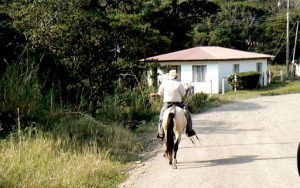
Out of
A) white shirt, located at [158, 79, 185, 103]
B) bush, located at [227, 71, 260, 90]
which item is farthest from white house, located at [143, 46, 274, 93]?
white shirt, located at [158, 79, 185, 103]

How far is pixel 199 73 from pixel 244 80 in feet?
12.3

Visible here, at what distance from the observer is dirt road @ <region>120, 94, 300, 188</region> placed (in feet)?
30.5

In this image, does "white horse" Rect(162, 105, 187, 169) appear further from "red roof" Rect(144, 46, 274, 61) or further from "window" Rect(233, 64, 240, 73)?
"window" Rect(233, 64, 240, 73)

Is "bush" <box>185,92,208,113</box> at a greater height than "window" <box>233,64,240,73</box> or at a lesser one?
lesser

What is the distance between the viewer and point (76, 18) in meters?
18.2

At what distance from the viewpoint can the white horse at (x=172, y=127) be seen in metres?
10.9

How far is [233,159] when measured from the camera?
11461 mm

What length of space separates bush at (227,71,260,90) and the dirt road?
19413 mm

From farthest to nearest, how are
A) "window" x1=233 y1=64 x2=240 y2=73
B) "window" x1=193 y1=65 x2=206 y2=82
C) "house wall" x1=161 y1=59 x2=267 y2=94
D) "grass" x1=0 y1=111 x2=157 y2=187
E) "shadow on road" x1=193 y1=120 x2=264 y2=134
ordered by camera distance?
1. "window" x1=233 y1=64 x2=240 y2=73
2. "window" x1=193 y1=65 x2=206 y2=82
3. "house wall" x1=161 y1=59 x2=267 y2=94
4. "shadow on road" x1=193 y1=120 x2=264 y2=134
5. "grass" x1=0 y1=111 x2=157 y2=187

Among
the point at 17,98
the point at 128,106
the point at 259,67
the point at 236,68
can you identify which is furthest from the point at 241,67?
the point at 17,98

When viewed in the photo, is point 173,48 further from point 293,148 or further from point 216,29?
point 293,148

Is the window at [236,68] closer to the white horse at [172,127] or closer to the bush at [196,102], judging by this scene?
the bush at [196,102]

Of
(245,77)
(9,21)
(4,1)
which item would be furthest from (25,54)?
(245,77)

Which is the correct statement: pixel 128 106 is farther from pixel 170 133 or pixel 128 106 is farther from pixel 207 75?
pixel 207 75
